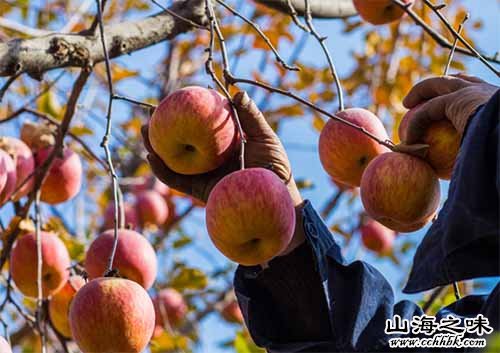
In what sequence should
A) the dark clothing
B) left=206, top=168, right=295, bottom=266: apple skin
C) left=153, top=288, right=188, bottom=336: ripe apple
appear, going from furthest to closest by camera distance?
1. left=153, top=288, right=188, bottom=336: ripe apple
2. left=206, top=168, right=295, bottom=266: apple skin
3. the dark clothing

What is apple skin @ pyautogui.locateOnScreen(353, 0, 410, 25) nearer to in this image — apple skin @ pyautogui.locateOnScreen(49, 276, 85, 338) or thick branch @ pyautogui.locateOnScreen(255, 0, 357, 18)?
thick branch @ pyautogui.locateOnScreen(255, 0, 357, 18)

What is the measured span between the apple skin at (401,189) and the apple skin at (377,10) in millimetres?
664

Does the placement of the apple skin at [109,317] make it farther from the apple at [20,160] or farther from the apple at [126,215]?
the apple at [126,215]

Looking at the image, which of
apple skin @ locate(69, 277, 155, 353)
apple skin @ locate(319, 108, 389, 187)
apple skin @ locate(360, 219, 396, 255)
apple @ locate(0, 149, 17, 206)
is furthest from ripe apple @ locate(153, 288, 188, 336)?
apple skin @ locate(69, 277, 155, 353)

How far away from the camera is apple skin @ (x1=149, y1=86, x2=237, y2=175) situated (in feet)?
5.01

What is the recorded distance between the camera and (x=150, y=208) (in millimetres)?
3395

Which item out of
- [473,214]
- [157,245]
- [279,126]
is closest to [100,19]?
[473,214]

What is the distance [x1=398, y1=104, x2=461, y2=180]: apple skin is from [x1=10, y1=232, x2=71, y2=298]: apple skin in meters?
0.92

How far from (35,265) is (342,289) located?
2.50 feet

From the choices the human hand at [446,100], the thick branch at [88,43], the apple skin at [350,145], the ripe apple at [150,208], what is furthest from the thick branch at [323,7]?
the ripe apple at [150,208]

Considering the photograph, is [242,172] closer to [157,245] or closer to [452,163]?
[452,163]

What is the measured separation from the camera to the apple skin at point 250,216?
55.4 inches

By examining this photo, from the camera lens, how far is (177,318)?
3400 mm

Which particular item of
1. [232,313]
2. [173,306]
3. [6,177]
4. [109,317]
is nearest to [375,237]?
[232,313]
